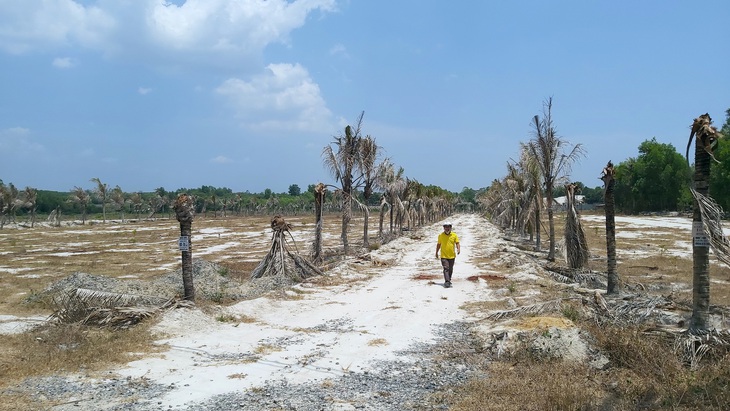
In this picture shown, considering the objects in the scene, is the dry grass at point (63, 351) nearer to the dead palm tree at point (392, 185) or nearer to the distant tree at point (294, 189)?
the dead palm tree at point (392, 185)

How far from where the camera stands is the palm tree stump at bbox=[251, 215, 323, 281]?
15.2m

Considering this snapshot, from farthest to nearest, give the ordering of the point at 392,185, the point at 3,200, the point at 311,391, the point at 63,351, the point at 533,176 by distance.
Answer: the point at 3,200 < the point at 392,185 < the point at 533,176 < the point at 63,351 < the point at 311,391

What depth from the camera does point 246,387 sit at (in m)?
6.11

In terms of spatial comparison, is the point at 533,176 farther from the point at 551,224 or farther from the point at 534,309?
the point at 534,309

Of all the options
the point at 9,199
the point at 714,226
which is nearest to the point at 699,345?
the point at 714,226

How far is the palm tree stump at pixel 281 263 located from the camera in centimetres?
1520

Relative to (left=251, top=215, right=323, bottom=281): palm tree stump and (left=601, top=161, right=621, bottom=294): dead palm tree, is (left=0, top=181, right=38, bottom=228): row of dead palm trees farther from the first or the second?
(left=601, top=161, right=621, bottom=294): dead palm tree

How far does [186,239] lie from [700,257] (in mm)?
9038

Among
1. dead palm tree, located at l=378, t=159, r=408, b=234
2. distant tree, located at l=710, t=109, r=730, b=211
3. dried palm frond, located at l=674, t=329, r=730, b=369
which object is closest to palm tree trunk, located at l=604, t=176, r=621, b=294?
dried palm frond, located at l=674, t=329, r=730, b=369

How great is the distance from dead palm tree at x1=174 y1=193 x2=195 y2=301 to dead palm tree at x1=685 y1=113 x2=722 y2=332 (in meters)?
8.81

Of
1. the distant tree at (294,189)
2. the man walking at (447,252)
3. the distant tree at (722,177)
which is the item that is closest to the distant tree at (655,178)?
the distant tree at (722,177)

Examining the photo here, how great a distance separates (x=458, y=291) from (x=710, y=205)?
23.6 feet

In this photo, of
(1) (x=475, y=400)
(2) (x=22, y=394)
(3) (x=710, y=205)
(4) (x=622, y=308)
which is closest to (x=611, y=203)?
(4) (x=622, y=308)

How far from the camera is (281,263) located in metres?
15.2
